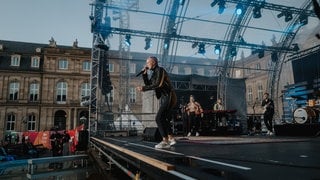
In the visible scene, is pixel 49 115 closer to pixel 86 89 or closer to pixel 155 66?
pixel 86 89

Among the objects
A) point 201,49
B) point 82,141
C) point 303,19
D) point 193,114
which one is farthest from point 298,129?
point 303,19

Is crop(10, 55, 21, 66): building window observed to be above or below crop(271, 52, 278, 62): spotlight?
above

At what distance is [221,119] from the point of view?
14.2m

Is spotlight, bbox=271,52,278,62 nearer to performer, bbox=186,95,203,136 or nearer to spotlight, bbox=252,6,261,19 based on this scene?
spotlight, bbox=252,6,261,19

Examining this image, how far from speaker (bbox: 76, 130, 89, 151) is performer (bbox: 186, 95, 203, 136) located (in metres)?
5.25

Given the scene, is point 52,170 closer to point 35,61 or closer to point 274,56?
point 274,56

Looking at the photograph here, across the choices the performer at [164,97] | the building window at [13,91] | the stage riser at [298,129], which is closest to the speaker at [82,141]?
the stage riser at [298,129]

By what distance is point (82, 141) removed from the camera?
45.2 feet

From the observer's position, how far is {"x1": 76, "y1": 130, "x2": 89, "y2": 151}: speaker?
44.7ft

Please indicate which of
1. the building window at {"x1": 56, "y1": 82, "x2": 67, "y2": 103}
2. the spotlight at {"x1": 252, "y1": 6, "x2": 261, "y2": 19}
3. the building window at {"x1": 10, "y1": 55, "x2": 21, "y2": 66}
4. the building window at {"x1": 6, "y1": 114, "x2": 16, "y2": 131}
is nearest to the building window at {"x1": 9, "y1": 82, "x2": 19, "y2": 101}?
the building window at {"x1": 6, "y1": 114, "x2": 16, "y2": 131}

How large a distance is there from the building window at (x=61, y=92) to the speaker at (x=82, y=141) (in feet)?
107

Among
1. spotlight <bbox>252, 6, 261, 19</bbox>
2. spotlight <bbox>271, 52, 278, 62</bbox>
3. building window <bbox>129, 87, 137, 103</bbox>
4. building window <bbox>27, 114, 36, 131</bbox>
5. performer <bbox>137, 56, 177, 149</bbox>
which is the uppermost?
spotlight <bbox>252, 6, 261, 19</bbox>

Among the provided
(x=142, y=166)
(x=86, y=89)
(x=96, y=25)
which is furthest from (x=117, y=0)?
(x=86, y=89)

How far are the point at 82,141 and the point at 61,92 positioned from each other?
3309 centimetres
